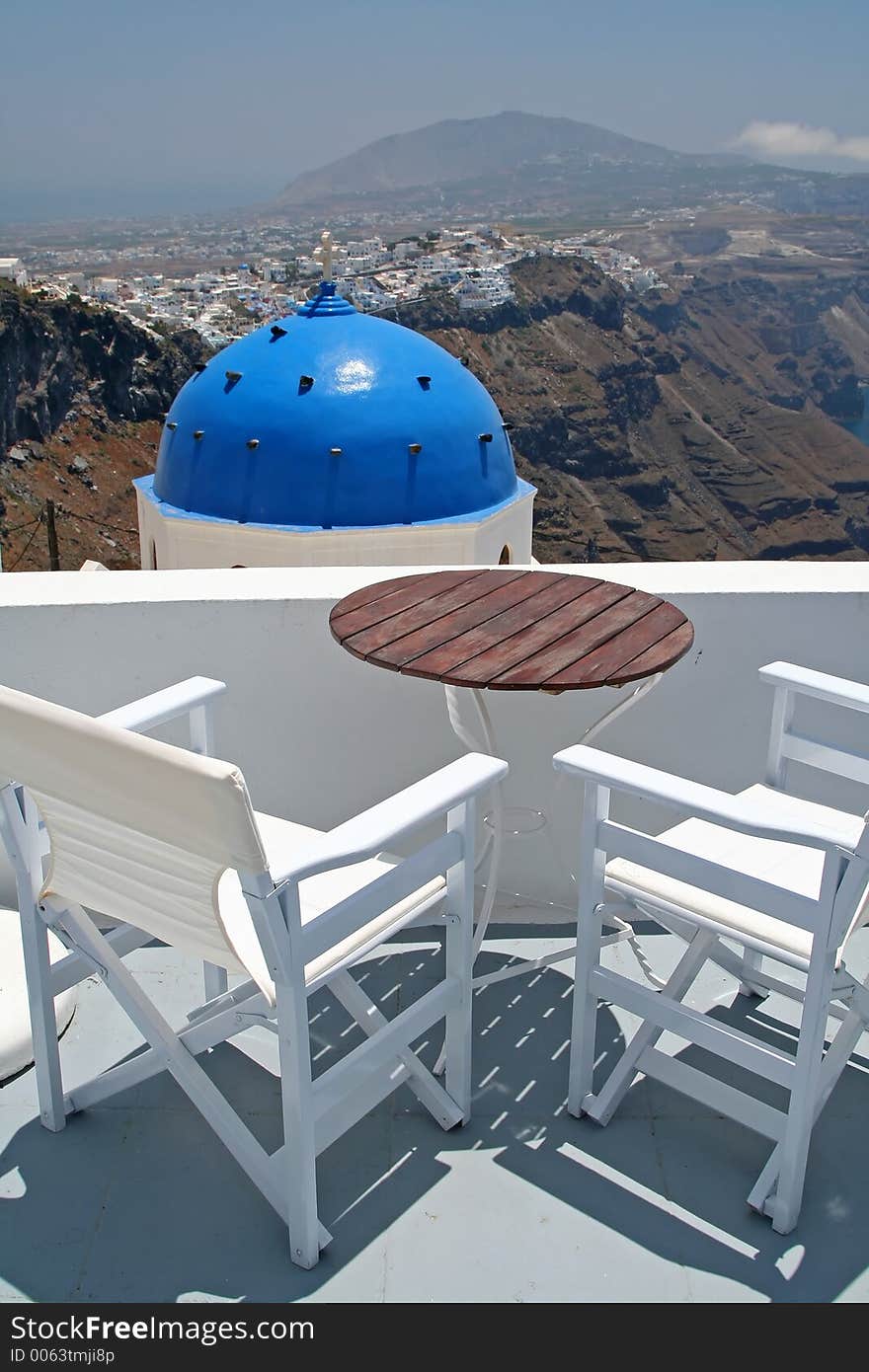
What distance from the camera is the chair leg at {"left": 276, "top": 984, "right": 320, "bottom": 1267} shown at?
1.78 metres

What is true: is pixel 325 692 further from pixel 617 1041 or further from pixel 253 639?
pixel 617 1041

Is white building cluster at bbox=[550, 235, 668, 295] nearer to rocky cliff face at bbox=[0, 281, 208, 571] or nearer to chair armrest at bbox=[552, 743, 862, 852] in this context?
rocky cliff face at bbox=[0, 281, 208, 571]

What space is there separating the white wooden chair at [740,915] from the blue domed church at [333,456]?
6.10m

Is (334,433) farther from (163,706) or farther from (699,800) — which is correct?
(699,800)

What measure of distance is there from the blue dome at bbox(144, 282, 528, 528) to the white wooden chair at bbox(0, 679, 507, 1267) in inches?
242

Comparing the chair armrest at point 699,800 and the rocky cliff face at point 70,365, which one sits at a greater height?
the chair armrest at point 699,800

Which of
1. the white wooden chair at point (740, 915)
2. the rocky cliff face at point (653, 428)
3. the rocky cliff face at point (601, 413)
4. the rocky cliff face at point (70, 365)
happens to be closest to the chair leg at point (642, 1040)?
the white wooden chair at point (740, 915)

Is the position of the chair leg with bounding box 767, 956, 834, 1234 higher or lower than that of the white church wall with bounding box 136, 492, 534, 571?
higher

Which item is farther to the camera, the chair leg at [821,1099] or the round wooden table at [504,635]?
the round wooden table at [504,635]

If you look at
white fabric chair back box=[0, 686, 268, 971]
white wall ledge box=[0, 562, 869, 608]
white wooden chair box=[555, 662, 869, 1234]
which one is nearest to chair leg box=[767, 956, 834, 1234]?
white wooden chair box=[555, 662, 869, 1234]

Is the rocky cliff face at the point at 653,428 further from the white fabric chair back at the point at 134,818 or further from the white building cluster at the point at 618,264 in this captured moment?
the white fabric chair back at the point at 134,818

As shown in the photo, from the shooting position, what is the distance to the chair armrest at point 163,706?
2.21m

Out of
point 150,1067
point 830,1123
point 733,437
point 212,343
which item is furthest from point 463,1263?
point 733,437

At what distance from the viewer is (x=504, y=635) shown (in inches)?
96.0
